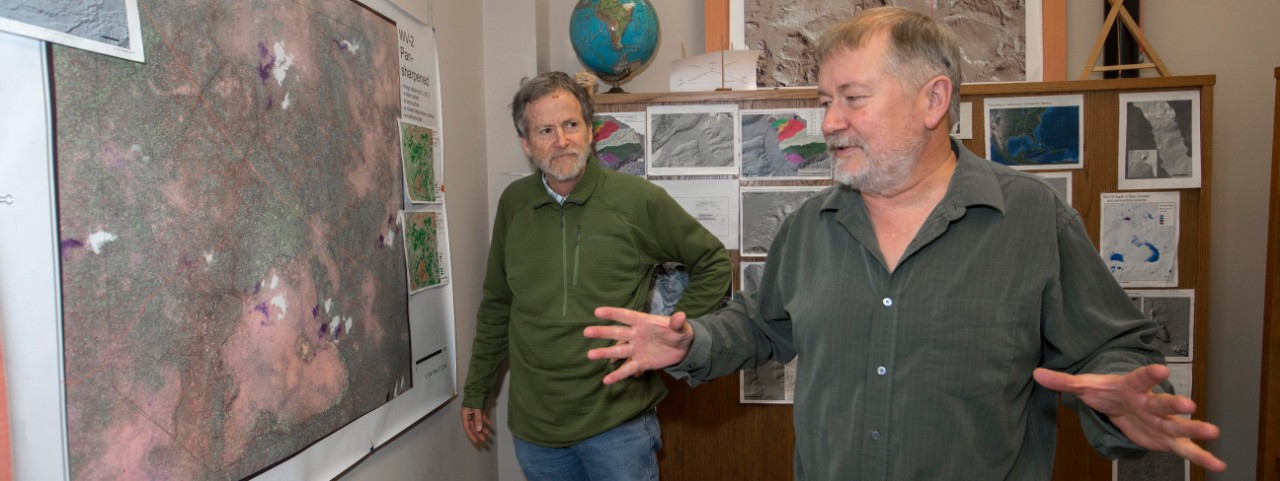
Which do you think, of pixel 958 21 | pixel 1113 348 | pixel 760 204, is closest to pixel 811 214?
pixel 1113 348

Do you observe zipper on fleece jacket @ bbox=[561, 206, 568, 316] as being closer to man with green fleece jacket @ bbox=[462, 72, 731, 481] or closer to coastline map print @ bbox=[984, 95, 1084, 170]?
man with green fleece jacket @ bbox=[462, 72, 731, 481]

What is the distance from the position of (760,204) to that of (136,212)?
68.5 inches

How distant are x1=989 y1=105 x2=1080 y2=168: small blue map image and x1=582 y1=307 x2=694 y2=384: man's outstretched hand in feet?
4.95

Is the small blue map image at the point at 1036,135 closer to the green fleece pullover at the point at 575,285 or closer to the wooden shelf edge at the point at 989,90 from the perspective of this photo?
the wooden shelf edge at the point at 989,90

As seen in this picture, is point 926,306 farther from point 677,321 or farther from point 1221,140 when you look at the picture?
point 1221,140

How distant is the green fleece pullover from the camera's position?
1.80 m

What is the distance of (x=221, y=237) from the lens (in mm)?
1125

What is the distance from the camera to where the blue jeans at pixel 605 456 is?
1.80 metres

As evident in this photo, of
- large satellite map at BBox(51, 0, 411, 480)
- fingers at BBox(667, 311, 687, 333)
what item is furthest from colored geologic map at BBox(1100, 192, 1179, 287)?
large satellite map at BBox(51, 0, 411, 480)

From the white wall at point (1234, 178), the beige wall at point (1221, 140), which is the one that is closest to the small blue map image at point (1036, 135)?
the beige wall at point (1221, 140)

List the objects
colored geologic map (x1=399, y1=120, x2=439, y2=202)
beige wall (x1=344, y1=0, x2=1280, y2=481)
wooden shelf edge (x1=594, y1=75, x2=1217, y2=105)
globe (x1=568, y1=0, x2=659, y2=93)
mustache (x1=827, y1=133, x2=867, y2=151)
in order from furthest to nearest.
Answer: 1. beige wall (x1=344, y1=0, x2=1280, y2=481)
2. globe (x1=568, y1=0, x2=659, y2=93)
3. wooden shelf edge (x1=594, y1=75, x2=1217, y2=105)
4. colored geologic map (x1=399, y1=120, x2=439, y2=202)
5. mustache (x1=827, y1=133, x2=867, y2=151)

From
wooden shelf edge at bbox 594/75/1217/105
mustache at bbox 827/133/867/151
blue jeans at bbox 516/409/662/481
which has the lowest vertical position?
blue jeans at bbox 516/409/662/481

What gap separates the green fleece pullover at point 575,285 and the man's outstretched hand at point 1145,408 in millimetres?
1085

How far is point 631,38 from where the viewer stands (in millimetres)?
2277
